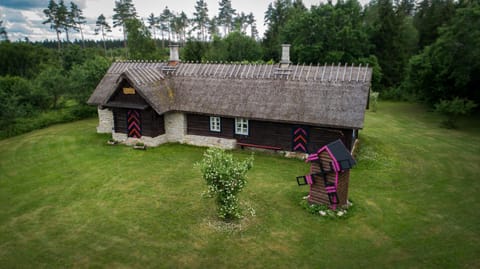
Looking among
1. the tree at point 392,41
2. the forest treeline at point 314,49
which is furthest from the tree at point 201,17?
the tree at point 392,41

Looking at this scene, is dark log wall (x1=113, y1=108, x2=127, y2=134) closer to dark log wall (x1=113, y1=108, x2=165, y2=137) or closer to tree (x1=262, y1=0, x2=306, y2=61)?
dark log wall (x1=113, y1=108, x2=165, y2=137)

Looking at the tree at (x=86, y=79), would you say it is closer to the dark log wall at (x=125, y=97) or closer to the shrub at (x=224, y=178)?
the dark log wall at (x=125, y=97)

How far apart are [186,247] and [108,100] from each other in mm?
12674

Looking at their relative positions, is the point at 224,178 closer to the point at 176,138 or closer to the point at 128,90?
the point at 176,138

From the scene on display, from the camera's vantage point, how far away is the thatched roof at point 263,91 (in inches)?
639

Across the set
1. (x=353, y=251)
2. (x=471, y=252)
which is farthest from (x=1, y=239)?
(x=471, y=252)

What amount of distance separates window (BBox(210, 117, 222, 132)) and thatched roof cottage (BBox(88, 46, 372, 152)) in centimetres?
4

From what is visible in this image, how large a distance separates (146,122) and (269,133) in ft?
23.6

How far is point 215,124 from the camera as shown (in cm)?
1902

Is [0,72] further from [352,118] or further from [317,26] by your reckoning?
[352,118]

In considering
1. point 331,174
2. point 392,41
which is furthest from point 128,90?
point 392,41

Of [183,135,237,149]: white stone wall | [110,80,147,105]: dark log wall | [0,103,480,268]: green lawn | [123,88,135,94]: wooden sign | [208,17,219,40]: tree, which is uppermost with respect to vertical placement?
[208,17,219,40]: tree

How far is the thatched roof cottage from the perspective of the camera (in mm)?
16422

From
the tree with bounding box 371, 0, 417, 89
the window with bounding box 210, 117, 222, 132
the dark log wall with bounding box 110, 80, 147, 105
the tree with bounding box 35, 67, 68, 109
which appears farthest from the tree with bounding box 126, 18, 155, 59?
the tree with bounding box 371, 0, 417, 89
